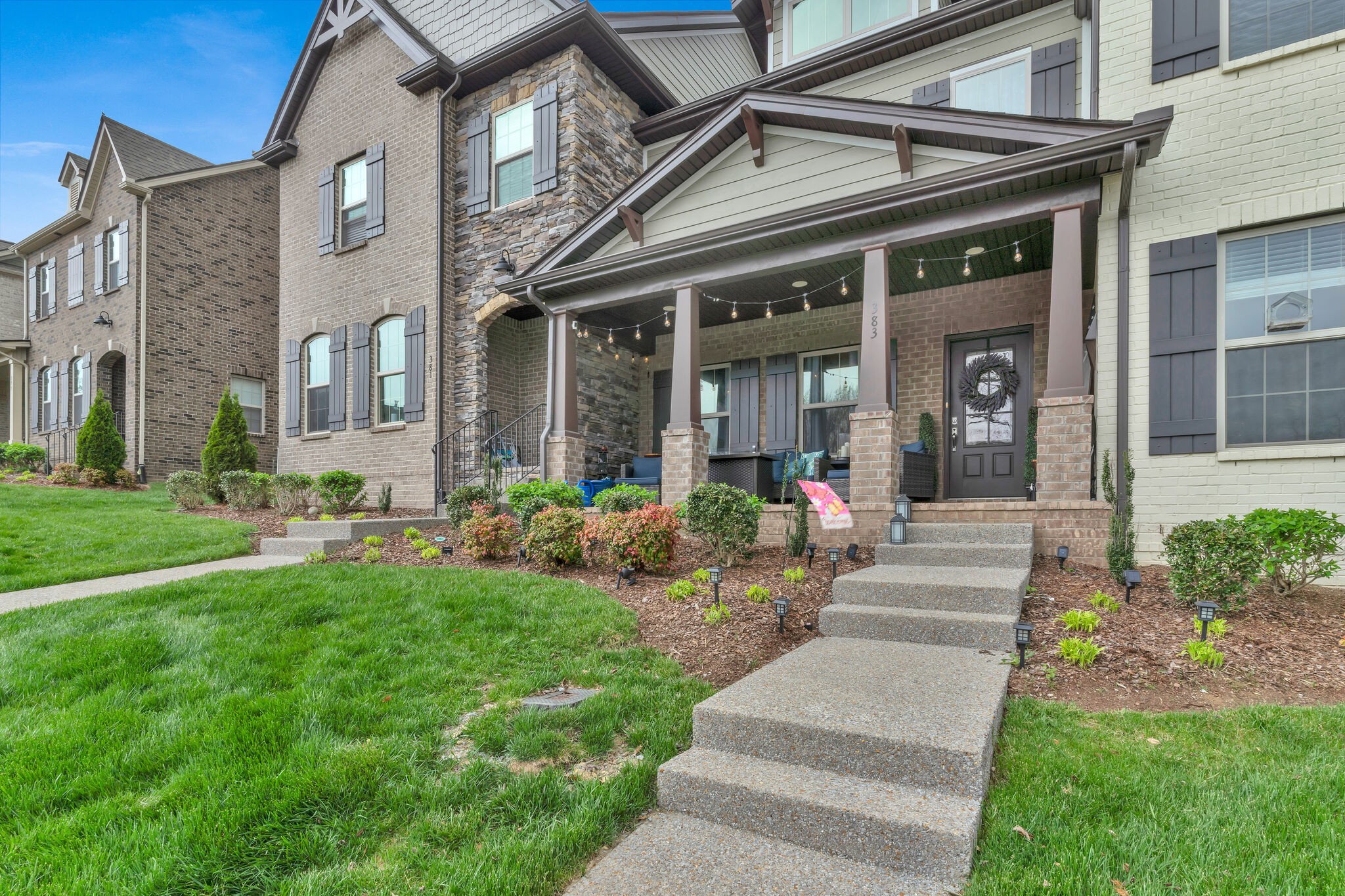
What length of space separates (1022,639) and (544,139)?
938 cm

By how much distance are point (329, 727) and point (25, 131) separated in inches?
1554

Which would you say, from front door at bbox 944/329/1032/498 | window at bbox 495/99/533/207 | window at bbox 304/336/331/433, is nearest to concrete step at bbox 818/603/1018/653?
front door at bbox 944/329/1032/498

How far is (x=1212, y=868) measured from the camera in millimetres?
1947

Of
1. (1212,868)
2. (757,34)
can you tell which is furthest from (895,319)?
(1212,868)

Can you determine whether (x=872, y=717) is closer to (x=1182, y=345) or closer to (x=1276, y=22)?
(x=1182, y=345)

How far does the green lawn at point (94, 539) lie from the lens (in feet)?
19.0

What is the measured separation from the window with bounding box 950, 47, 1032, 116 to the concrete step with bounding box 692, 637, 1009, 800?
729 centimetres

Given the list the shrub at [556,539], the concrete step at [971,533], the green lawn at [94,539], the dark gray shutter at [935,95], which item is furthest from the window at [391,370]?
the concrete step at [971,533]

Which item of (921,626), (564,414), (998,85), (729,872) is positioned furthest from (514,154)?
(729,872)

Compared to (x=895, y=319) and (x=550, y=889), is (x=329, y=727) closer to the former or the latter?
(x=550, y=889)

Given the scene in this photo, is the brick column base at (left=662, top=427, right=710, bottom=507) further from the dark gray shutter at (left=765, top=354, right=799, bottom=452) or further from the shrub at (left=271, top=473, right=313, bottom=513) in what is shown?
the shrub at (left=271, top=473, right=313, bottom=513)

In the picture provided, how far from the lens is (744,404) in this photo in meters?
10.0

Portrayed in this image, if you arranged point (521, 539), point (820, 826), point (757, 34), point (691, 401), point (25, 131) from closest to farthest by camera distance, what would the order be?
point (820, 826) → point (521, 539) → point (691, 401) → point (757, 34) → point (25, 131)

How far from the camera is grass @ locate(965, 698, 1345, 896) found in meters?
1.93
